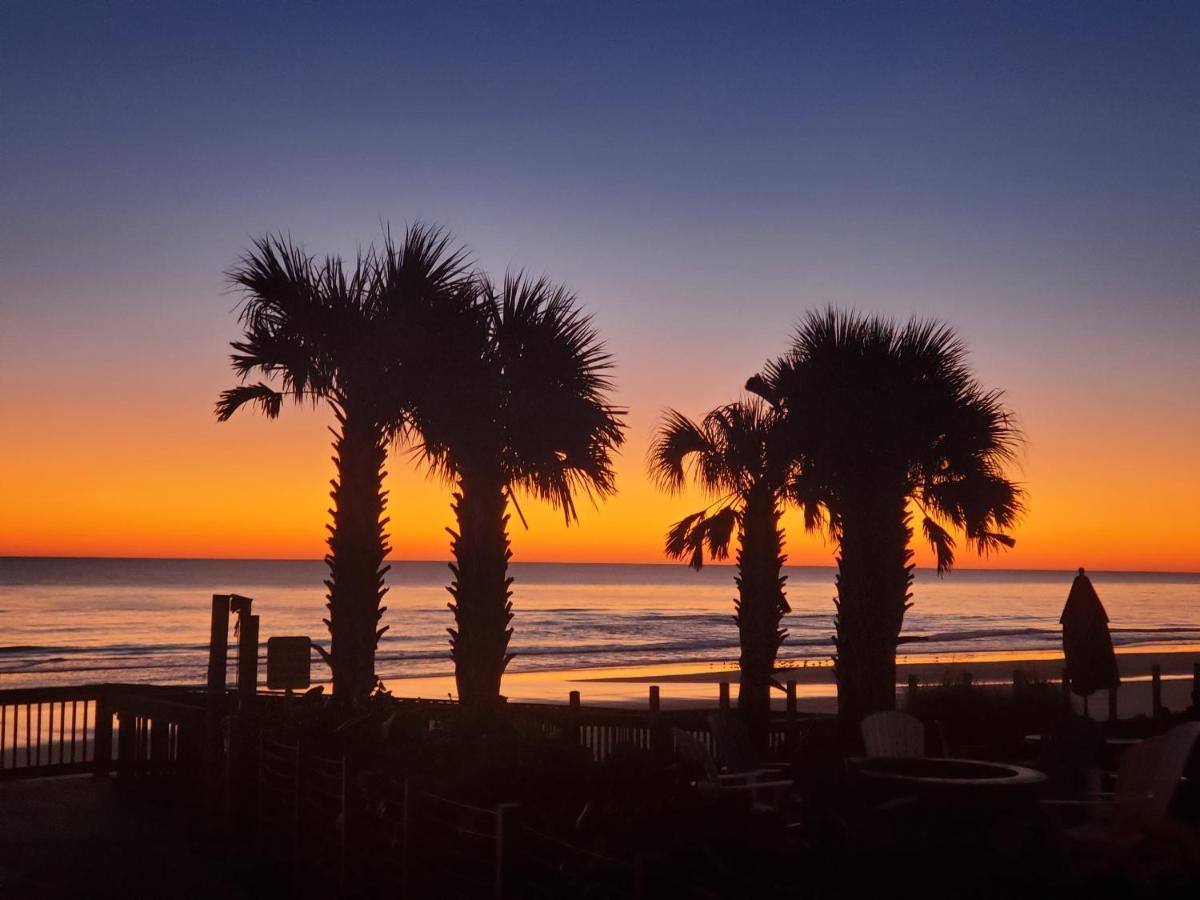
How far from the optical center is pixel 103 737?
51.2ft

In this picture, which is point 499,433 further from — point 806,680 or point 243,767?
point 806,680

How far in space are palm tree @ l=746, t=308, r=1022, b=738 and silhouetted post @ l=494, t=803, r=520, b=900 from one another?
10173mm

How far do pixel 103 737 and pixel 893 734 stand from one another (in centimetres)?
1002

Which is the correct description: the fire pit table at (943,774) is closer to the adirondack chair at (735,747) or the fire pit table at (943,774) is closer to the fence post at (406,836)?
the adirondack chair at (735,747)

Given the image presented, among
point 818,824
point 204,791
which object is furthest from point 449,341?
point 818,824

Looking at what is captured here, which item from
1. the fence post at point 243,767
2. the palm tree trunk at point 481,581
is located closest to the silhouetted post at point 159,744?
the fence post at point 243,767

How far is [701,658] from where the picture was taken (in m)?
56.7

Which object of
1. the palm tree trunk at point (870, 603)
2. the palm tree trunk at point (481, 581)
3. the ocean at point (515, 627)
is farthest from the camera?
the ocean at point (515, 627)

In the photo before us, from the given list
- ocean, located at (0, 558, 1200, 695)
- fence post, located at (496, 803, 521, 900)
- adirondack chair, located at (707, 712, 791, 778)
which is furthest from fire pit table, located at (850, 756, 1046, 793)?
ocean, located at (0, 558, 1200, 695)

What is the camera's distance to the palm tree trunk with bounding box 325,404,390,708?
15.8 metres

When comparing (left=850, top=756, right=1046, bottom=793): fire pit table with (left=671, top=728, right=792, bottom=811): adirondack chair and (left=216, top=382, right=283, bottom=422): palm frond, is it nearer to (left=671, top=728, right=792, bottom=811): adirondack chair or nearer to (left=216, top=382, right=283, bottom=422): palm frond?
(left=671, top=728, right=792, bottom=811): adirondack chair

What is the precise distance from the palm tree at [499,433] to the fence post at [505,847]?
9.20 metres

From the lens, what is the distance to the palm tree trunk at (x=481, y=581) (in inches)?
655

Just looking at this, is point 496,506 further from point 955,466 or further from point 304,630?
point 304,630
